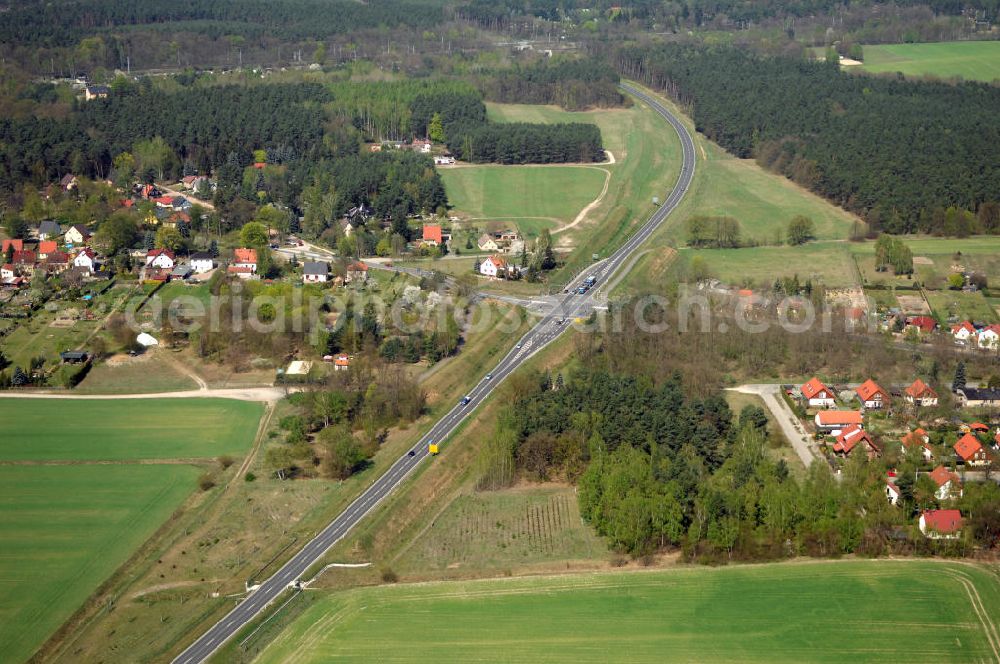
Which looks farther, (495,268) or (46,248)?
(46,248)

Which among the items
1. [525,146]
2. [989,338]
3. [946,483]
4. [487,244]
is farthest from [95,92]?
[946,483]

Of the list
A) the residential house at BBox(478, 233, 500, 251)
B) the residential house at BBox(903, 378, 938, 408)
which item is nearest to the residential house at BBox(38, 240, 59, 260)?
the residential house at BBox(478, 233, 500, 251)

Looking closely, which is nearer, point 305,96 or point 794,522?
point 794,522

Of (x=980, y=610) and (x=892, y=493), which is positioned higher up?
(x=892, y=493)

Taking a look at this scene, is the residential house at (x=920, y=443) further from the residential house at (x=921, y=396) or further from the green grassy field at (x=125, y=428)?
the green grassy field at (x=125, y=428)

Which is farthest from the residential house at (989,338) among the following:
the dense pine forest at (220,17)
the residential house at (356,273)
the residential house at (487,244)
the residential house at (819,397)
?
the dense pine forest at (220,17)

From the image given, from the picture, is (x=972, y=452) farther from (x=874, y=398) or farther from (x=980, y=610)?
(x=980, y=610)

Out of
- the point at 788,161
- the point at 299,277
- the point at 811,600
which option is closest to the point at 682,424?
the point at 811,600

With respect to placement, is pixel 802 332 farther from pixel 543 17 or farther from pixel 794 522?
pixel 543 17
